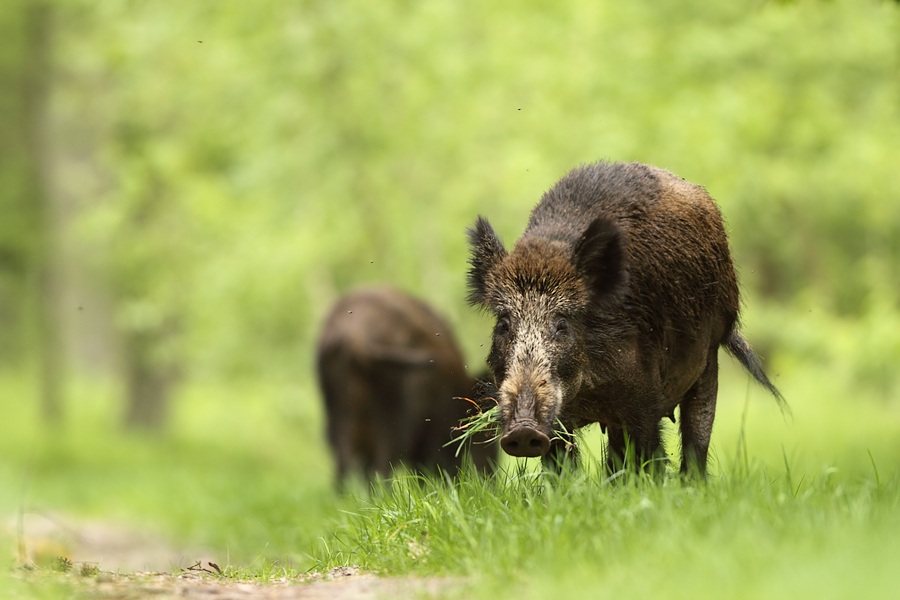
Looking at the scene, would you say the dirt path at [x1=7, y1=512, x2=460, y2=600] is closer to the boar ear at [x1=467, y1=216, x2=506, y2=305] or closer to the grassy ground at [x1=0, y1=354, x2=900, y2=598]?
the grassy ground at [x1=0, y1=354, x2=900, y2=598]

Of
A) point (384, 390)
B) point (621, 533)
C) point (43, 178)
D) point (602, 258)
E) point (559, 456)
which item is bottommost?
point (621, 533)

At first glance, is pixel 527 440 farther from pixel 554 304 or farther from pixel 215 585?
pixel 215 585

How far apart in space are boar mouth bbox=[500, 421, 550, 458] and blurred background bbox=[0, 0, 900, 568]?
634 centimetres

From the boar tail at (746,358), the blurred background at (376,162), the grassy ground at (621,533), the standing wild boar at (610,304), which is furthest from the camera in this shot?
the blurred background at (376,162)

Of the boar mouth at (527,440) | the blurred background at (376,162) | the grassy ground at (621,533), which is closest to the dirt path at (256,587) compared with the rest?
the grassy ground at (621,533)

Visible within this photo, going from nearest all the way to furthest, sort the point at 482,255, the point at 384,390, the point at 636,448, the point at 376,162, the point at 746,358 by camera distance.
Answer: the point at 636,448 < the point at 482,255 < the point at 746,358 < the point at 384,390 < the point at 376,162

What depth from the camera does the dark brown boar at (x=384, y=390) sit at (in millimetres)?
10531

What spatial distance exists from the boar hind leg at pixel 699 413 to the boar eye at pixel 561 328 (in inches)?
46.3

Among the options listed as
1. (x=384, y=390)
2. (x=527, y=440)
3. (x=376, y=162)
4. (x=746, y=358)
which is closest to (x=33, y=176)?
(x=376, y=162)

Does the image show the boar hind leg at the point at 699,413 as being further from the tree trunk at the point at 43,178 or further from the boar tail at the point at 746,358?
the tree trunk at the point at 43,178

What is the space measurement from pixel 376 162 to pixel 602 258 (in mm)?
10506

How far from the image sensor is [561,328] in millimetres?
5285

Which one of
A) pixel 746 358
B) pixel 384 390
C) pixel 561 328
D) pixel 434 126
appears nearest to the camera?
pixel 561 328

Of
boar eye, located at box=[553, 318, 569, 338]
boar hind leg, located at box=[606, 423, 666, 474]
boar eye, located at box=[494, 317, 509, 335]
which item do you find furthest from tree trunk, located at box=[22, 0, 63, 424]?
boar eye, located at box=[553, 318, 569, 338]
